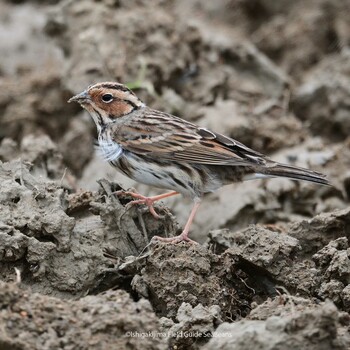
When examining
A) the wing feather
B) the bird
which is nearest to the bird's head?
the bird

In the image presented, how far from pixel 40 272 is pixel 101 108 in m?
2.24

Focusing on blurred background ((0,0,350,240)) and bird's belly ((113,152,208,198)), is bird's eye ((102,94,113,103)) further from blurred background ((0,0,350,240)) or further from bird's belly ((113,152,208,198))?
blurred background ((0,0,350,240))

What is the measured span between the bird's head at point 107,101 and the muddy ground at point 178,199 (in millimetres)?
682

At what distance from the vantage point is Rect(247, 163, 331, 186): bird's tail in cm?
764

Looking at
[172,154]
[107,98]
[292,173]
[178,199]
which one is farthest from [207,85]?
[292,173]

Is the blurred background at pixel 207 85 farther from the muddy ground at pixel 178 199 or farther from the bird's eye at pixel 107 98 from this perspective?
the bird's eye at pixel 107 98

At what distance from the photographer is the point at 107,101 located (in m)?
8.10

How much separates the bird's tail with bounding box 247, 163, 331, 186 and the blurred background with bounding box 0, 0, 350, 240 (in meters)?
1.08

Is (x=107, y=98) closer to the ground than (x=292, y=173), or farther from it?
farther from it

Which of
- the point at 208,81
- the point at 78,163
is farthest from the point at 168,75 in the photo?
the point at 78,163

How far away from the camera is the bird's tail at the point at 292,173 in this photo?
25.1ft

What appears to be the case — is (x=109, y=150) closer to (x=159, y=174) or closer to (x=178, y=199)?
(x=159, y=174)

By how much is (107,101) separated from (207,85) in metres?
2.83

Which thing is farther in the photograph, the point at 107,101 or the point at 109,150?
the point at 107,101
